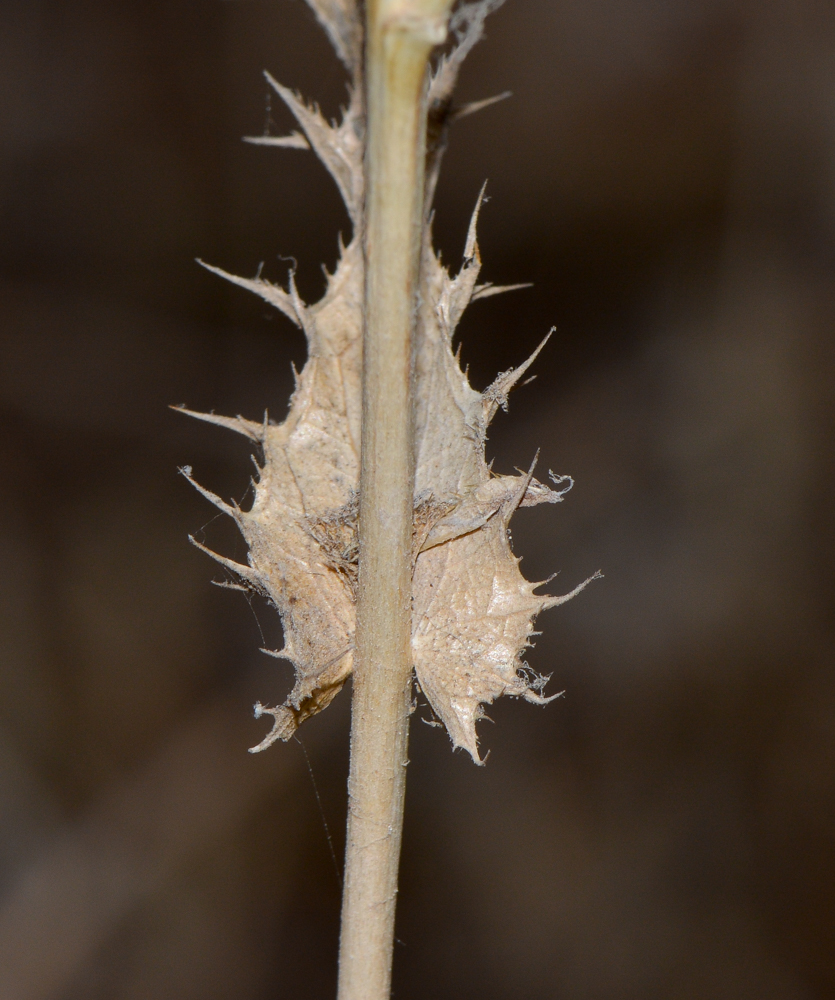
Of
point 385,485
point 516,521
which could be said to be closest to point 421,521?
point 385,485

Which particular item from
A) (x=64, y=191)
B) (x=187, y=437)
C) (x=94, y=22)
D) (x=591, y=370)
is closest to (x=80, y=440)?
(x=187, y=437)

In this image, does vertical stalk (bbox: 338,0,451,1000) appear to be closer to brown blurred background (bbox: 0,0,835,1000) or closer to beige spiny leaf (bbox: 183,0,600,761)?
beige spiny leaf (bbox: 183,0,600,761)

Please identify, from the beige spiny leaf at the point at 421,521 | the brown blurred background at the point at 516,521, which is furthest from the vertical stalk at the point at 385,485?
the brown blurred background at the point at 516,521

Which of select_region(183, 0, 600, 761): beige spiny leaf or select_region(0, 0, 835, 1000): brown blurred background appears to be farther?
select_region(0, 0, 835, 1000): brown blurred background

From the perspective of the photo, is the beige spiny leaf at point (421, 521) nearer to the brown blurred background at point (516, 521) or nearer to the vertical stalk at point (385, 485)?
the vertical stalk at point (385, 485)

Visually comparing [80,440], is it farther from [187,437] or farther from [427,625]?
[427,625]

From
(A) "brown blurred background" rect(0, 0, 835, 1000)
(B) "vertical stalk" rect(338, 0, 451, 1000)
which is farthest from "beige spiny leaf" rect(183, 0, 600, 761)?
(A) "brown blurred background" rect(0, 0, 835, 1000)
